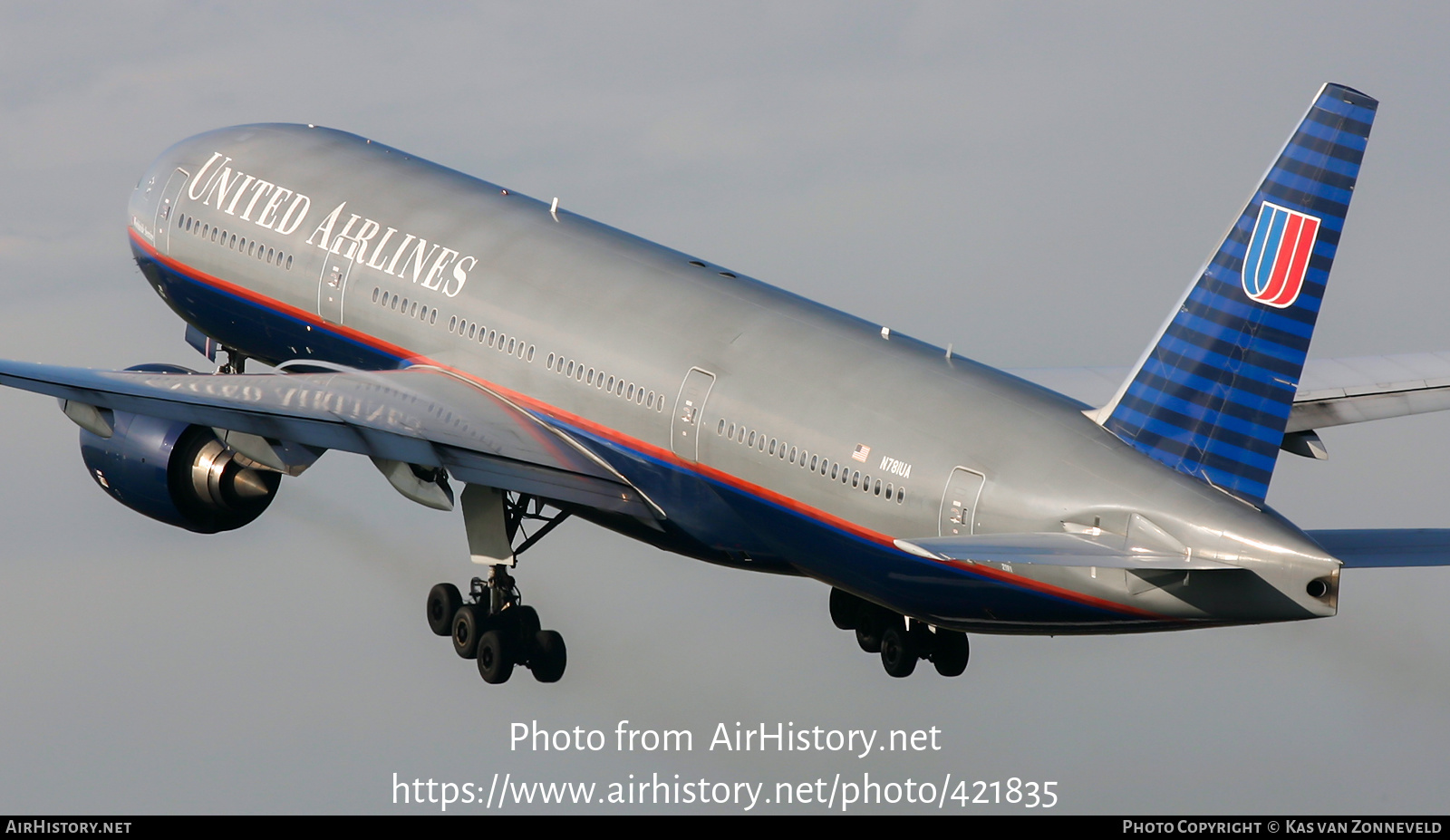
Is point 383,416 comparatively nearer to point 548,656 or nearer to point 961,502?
point 548,656

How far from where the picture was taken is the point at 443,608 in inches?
1462

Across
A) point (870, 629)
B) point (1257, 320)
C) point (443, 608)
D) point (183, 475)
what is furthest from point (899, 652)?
point (183, 475)

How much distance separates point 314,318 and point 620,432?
7.07 metres

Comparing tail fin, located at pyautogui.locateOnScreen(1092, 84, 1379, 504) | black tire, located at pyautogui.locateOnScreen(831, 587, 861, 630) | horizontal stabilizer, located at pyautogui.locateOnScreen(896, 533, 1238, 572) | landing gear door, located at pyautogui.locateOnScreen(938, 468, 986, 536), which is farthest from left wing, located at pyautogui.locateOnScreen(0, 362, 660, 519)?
tail fin, located at pyautogui.locateOnScreen(1092, 84, 1379, 504)

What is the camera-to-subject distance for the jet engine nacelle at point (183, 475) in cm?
3678

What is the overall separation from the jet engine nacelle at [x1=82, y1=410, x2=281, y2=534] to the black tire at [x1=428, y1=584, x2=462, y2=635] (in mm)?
3118

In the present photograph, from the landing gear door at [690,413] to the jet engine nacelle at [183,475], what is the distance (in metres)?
7.20

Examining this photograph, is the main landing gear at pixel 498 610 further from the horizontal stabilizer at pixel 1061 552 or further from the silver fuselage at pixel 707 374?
the horizontal stabilizer at pixel 1061 552

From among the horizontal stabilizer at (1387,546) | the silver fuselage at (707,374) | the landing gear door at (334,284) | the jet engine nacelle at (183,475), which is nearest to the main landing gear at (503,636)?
the silver fuselage at (707,374)

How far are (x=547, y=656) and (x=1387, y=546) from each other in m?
13.5

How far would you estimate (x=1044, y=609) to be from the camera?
30172 millimetres

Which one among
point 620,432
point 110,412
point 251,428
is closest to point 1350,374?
point 620,432

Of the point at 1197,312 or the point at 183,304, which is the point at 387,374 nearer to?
the point at 183,304

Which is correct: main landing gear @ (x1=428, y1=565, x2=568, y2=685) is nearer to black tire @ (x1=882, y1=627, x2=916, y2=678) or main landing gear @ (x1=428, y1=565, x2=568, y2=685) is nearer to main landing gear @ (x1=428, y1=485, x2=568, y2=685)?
main landing gear @ (x1=428, y1=485, x2=568, y2=685)
